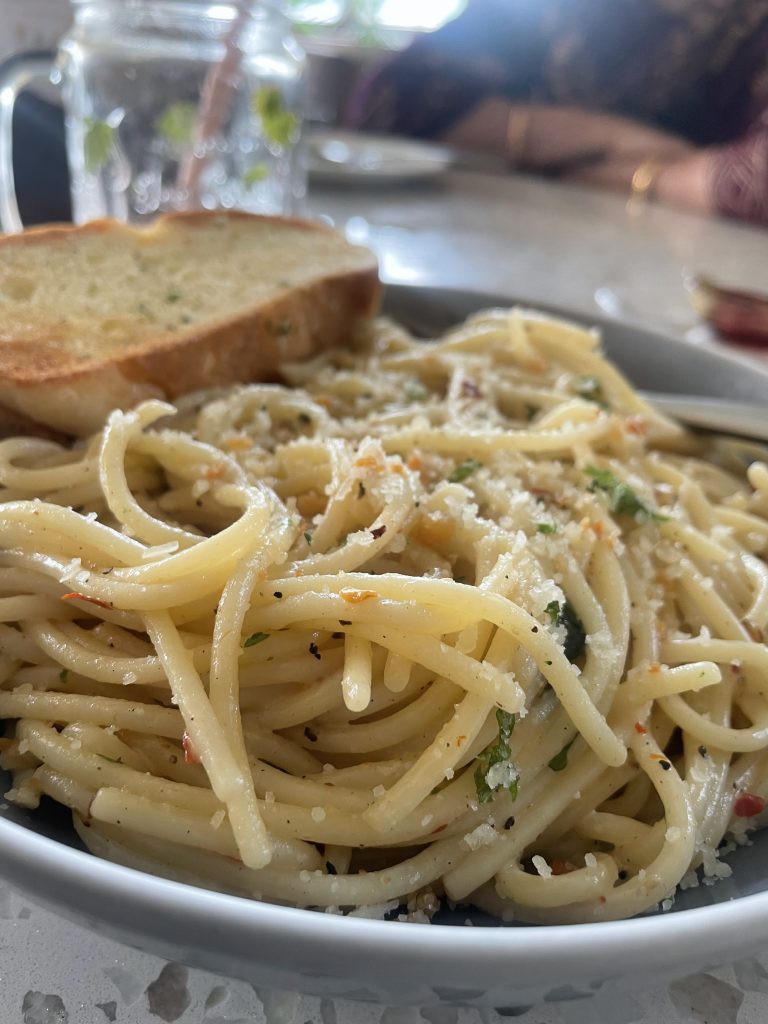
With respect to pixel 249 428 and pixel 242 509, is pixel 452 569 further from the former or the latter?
pixel 249 428

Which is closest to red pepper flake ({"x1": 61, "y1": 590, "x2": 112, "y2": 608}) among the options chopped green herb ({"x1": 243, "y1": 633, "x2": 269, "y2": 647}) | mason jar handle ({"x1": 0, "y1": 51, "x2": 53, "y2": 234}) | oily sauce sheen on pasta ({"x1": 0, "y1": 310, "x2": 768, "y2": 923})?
oily sauce sheen on pasta ({"x1": 0, "y1": 310, "x2": 768, "y2": 923})

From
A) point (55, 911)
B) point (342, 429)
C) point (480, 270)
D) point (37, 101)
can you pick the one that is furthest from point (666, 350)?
point (37, 101)

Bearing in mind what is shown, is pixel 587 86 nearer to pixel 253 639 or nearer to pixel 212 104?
pixel 212 104

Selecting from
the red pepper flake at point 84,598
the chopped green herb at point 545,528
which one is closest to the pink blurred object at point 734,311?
the chopped green herb at point 545,528

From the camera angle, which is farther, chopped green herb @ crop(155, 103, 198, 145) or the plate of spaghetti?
chopped green herb @ crop(155, 103, 198, 145)

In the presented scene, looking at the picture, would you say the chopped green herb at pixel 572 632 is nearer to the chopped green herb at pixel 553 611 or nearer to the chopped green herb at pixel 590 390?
the chopped green herb at pixel 553 611

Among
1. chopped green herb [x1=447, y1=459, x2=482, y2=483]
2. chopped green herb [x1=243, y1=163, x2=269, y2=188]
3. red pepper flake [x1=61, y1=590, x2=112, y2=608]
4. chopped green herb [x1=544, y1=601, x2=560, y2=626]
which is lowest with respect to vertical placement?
red pepper flake [x1=61, y1=590, x2=112, y2=608]

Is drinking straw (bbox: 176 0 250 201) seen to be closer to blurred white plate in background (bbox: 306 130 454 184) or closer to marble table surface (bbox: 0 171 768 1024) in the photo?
marble table surface (bbox: 0 171 768 1024)
